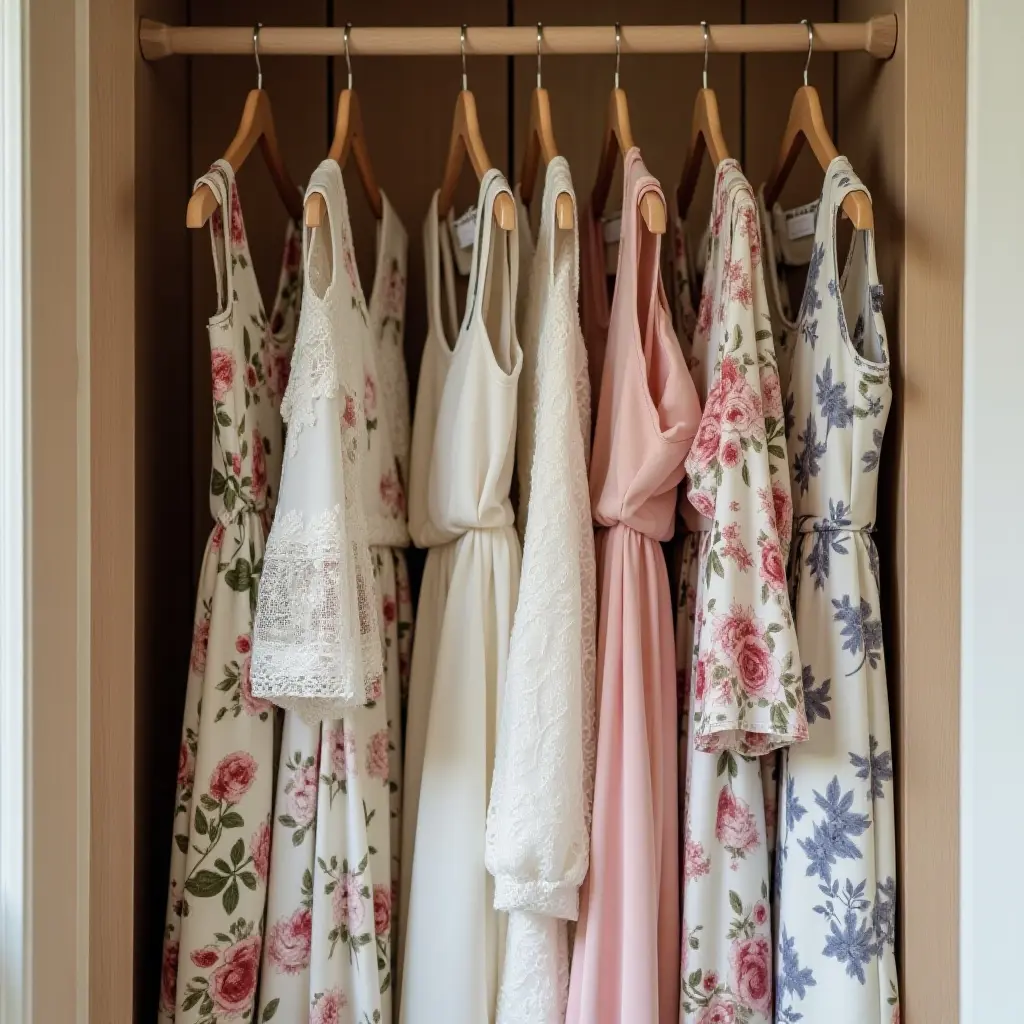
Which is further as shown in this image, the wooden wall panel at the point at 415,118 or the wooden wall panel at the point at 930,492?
the wooden wall panel at the point at 415,118

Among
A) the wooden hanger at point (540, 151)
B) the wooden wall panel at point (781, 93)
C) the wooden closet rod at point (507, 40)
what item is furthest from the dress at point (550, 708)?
the wooden wall panel at point (781, 93)

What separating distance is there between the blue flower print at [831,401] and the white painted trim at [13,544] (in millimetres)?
731

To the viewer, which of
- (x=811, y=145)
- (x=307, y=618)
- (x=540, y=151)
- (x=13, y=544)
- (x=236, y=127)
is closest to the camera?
(x=13, y=544)

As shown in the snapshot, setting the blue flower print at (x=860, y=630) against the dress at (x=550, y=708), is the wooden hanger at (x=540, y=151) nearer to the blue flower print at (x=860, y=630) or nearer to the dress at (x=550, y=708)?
the dress at (x=550, y=708)

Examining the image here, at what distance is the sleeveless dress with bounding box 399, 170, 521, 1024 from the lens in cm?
105

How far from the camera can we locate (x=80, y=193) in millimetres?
974

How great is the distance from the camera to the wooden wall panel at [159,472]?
1.10 m

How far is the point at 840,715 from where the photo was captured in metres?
1.02

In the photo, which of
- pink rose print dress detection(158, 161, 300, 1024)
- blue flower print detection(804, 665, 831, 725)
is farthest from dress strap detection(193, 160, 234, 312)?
blue flower print detection(804, 665, 831, 725)

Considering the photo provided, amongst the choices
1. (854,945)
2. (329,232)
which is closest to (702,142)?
(329,232)

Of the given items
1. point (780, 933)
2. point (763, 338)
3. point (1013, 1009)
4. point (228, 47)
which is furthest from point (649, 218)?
point (1013, 1009)

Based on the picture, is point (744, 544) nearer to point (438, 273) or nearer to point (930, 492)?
point (930, 492)
